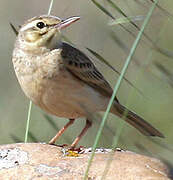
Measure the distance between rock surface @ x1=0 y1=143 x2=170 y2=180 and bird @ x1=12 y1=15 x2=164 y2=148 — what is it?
2.89 feet

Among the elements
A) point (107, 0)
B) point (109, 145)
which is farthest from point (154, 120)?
point (107, 0)

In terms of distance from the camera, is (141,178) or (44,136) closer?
(141,178)

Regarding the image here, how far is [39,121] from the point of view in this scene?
985 cm

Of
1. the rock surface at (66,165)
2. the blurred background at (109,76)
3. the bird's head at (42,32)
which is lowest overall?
the blurred background at (109,76)

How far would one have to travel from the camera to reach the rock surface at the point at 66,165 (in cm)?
557

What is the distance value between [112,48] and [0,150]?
562 centimetres

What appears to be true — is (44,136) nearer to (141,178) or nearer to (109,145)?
(109,145)

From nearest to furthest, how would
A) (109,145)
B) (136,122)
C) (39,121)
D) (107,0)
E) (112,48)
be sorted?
1. (107,0)
2. (136,122)
3. (109,145)
4. (39,121)
5. (112,48)

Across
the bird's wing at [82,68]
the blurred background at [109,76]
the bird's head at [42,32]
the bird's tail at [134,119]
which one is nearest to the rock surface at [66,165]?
the blurred background at [109,76]

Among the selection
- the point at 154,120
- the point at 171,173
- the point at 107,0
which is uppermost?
the point at 107,0

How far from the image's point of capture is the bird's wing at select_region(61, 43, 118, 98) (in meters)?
Answer: 7.52

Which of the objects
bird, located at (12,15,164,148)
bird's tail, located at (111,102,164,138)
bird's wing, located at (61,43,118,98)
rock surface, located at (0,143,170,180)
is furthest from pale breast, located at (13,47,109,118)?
rock surface, located at (0,143,170,180)

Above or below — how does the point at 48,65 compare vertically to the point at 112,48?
above

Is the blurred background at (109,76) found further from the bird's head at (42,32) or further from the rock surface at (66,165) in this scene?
the bird's head at (42,32)
